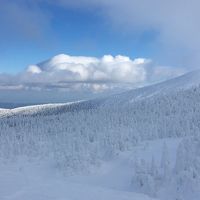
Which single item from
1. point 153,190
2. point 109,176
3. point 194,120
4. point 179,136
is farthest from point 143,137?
point 153,190

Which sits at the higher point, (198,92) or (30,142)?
(198,92)

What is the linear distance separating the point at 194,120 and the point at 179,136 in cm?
1720

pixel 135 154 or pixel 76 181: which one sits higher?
pixel 135 154

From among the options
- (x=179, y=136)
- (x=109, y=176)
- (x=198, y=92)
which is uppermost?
(x=198, y=92)

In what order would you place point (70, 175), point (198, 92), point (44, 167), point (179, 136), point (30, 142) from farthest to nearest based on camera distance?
point (198, 92) → point (30, 142) → point (179, 136) → point (44, 167) → point (70, 175)

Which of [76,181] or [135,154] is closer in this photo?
[76,181]

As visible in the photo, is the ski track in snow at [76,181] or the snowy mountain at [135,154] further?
the snowy mountain at [135,154]

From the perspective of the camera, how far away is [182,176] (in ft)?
133

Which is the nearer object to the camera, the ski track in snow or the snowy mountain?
the ski track in snow

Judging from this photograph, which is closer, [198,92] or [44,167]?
[44,167]

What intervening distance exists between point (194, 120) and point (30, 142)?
169 feet

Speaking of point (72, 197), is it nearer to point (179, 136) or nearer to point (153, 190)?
point (153, 190)

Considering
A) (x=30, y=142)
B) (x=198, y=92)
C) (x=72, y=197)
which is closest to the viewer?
(x=72, y=197)

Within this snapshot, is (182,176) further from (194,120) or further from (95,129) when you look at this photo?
(95,129)
